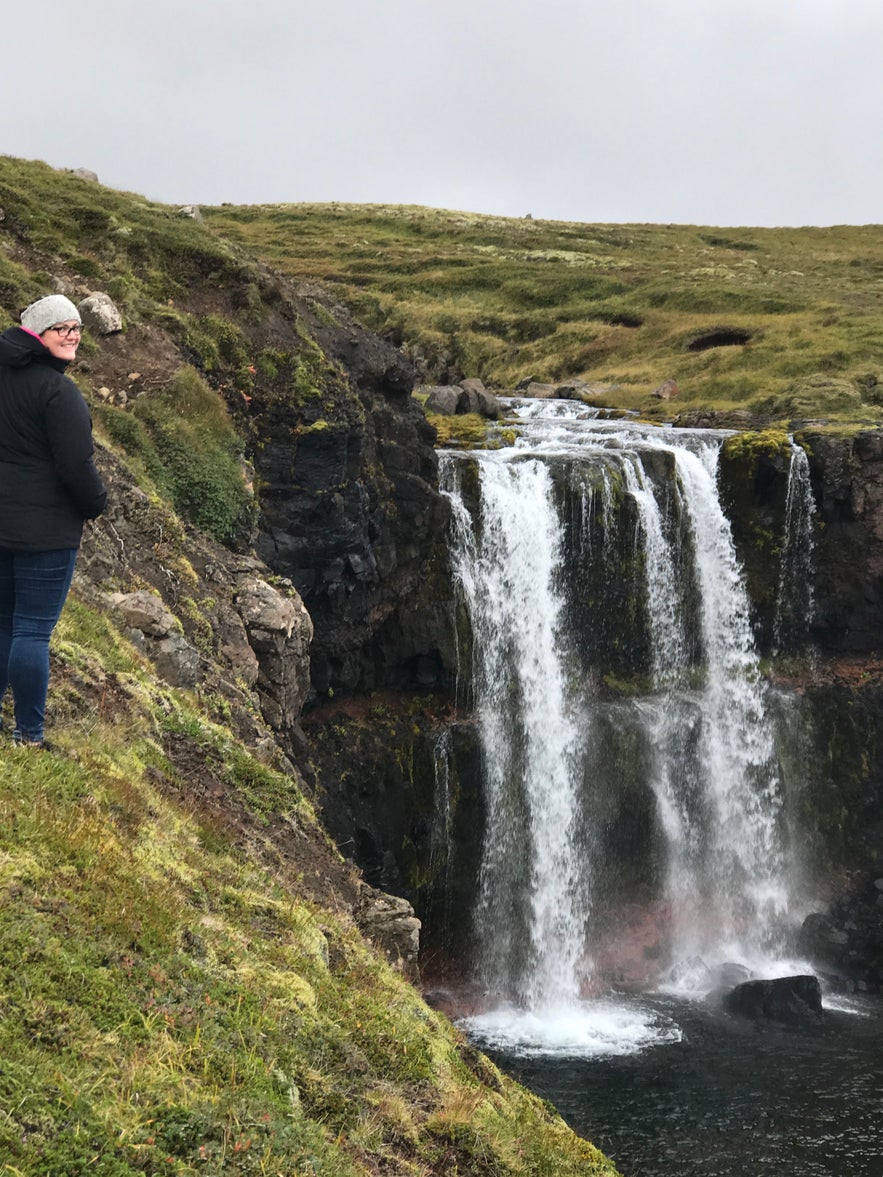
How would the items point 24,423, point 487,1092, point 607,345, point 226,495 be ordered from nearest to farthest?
point 24,423, point 487,1092, point 226,495, point 607,345

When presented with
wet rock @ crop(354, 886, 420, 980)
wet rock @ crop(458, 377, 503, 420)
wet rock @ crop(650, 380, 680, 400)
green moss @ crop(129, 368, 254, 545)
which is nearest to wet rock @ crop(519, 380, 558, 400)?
wet rock @ crop(650, 380, 680, 400)

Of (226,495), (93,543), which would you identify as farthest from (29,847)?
(226,495)

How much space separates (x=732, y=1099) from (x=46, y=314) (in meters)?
18.8

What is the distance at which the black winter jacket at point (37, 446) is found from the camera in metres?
6.36

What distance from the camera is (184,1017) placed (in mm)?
5047

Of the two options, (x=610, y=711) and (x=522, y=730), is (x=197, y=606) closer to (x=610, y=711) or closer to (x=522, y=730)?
(x=522, y=730)

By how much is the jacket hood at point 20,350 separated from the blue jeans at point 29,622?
4.24ft

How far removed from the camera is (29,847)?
549cm

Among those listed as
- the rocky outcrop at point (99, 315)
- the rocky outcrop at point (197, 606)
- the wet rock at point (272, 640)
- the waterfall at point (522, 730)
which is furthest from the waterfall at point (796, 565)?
the rocky outcrop at point (99, 315)

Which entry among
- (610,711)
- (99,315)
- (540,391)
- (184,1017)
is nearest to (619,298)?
(540,391)

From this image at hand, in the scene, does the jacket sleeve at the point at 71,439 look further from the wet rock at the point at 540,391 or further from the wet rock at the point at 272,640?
the wet rock at the point at 540,391

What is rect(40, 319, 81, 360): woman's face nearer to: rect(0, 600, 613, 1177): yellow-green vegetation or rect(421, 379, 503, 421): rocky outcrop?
rect(0, 600, 613, 1177): yellow-green vegetation

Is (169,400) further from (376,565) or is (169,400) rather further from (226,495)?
(376,565)

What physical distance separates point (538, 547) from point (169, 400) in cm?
1180
